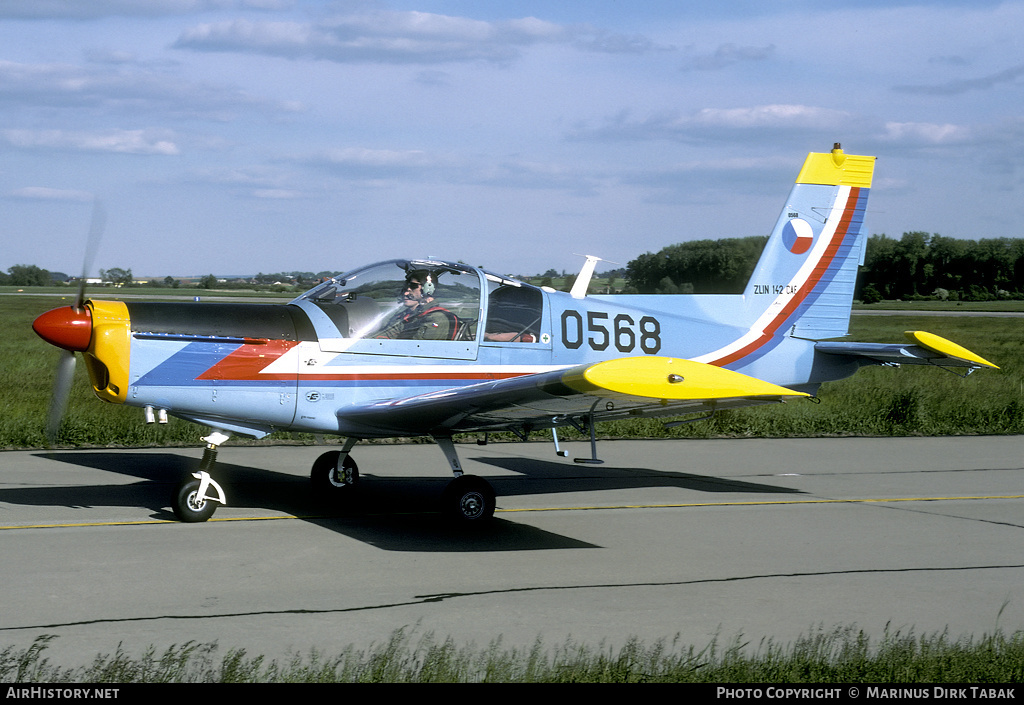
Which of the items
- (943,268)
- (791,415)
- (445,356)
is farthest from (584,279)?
(943,268)

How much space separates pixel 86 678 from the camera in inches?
164

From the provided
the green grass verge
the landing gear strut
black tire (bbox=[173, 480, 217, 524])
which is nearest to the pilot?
the landing gear strut

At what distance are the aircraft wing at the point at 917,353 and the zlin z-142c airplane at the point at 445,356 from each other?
0.02m

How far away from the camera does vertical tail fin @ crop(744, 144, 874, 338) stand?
397 inches

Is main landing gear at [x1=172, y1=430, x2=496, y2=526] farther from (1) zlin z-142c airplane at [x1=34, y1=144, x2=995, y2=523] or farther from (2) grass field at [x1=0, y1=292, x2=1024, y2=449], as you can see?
(2) grass field at [x1=0, y1=292, x2=1024, y2=449]

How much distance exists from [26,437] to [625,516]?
7035mm

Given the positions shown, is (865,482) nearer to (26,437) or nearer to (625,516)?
(625,516)

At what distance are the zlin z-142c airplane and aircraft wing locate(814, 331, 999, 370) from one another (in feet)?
0.05

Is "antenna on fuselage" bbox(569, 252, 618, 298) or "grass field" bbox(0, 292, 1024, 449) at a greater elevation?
"antenna on fuselage" bbox(569, 252, 618, 298)

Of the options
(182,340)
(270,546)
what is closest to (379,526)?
(270,546)

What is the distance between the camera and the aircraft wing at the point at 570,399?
5.89 m

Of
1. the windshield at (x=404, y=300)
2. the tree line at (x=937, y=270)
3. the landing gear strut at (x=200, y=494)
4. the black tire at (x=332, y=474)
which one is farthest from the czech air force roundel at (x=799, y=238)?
the tree line at (x=937, y=270)

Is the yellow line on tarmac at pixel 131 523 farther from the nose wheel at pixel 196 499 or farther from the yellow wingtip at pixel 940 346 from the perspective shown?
the yellow wingtip at pixel 940 346

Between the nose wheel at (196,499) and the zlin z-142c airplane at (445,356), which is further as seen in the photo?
the nose wheel at (196,499)
